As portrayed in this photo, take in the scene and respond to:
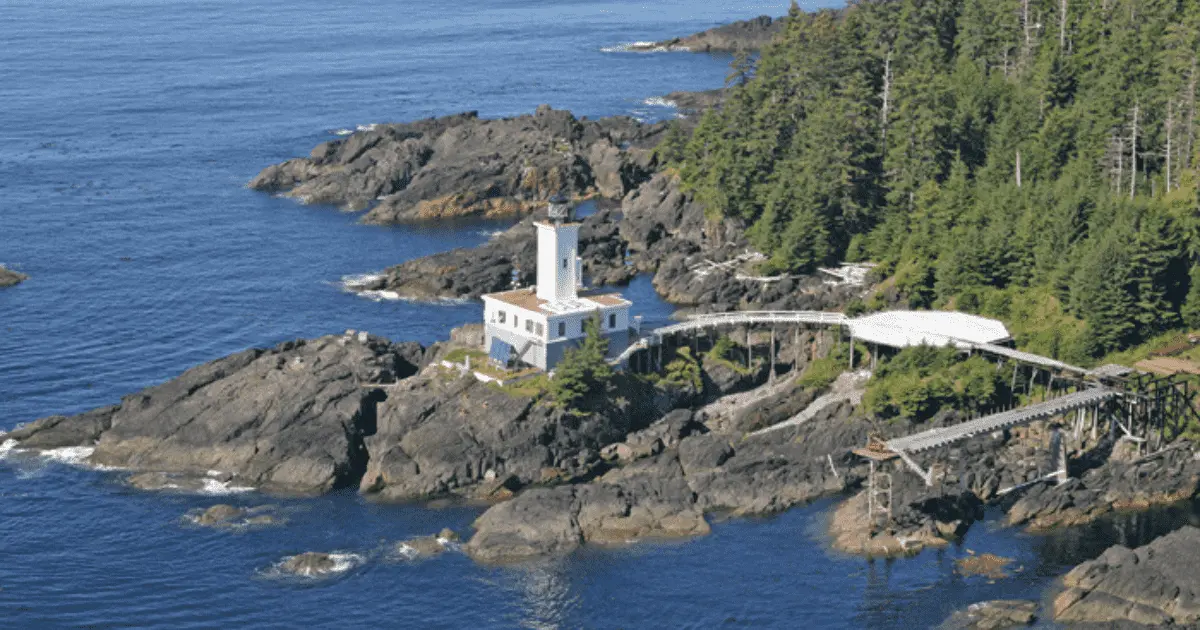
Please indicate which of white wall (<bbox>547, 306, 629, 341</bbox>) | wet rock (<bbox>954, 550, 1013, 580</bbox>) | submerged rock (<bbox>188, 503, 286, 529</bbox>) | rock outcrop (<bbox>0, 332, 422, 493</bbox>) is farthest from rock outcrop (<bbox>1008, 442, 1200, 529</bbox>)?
submerged rock (<bbox>188, 503, 286, 529</bbox>)

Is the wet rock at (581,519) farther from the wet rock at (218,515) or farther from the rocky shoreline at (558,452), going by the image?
the wet rock at (218,515)

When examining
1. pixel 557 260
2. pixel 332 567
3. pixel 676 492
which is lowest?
pixel 332 567

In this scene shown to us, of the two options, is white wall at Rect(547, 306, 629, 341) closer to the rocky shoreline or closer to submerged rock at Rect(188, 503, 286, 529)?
the rocky shoreline

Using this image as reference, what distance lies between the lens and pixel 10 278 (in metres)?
127

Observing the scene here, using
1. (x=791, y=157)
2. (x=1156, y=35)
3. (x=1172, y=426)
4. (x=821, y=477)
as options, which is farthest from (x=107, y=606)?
(x=1156, y=35)

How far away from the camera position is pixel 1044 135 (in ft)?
367

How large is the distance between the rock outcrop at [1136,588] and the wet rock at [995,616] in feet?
4.73

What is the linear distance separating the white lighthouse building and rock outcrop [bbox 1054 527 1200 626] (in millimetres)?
32240

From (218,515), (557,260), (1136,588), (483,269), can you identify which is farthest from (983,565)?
(483,269)

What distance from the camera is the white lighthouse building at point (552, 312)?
300 ft

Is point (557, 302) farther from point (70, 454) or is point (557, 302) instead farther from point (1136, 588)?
point (1136, 588)

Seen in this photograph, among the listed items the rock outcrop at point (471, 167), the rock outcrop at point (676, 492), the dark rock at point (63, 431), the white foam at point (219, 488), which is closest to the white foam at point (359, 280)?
the rock outcrop at point (471, 167)

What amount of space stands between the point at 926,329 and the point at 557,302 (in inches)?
855

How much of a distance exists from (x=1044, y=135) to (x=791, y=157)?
19.7 m
